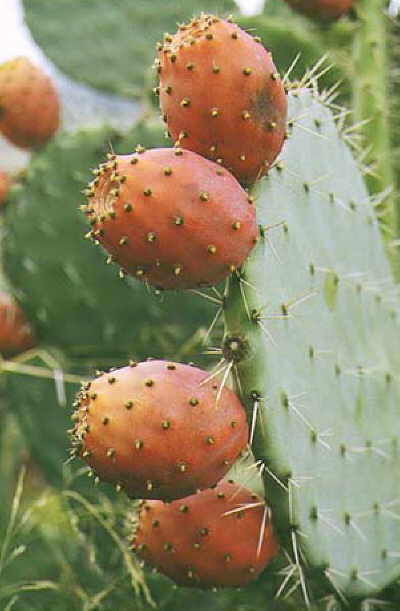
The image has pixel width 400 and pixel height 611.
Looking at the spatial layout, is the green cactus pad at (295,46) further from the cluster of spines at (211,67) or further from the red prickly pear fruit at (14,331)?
the cluster of spines at (211,67)

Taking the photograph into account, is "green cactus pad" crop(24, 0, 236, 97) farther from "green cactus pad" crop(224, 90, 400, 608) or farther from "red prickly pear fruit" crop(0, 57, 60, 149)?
"green cactus pad" crop(224, 90, 400, 608)

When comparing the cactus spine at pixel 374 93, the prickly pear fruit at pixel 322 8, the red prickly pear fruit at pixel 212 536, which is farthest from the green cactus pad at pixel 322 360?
the prickly pear fruit at pixel 322 8

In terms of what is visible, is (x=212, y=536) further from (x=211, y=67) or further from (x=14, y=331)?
(x=14, y=331)

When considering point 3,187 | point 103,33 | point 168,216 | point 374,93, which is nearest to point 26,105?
point 3,187

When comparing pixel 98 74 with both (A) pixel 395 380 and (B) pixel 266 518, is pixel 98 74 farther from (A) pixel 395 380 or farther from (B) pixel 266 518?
(B) pixel 266 518

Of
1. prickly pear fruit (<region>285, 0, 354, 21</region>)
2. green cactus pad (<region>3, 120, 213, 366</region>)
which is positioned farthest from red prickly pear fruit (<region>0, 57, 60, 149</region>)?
prickly pear fruit (<region>285, 0, 354, 21</region>)

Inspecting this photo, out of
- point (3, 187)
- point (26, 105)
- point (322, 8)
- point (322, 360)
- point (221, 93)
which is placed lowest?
point (3, 187)

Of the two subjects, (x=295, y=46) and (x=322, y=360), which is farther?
(x=295, y=46)
